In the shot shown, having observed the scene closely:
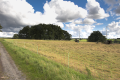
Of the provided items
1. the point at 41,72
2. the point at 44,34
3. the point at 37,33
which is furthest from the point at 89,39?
the point at 41,72

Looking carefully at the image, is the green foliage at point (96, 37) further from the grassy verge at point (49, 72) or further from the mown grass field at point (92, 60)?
the grassy verge at point (49, 72)

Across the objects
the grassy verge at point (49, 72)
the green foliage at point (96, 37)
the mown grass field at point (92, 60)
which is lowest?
the mown grass field at point (92, 60)

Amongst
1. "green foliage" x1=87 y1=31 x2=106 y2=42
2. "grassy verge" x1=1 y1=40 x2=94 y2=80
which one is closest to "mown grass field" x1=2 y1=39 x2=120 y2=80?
"grassy verge" x1=1 y1=40 x2=94 y2=80

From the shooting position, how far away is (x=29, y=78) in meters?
5.42

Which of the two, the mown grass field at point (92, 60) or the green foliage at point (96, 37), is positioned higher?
the green foliage at point (96, 37)

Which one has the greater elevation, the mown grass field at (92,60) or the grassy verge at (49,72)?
the grassy verge at (49,72)

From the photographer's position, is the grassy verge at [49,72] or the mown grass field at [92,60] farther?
the mown grass field at [92,60]

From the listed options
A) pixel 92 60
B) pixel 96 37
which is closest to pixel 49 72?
pixel 92 60

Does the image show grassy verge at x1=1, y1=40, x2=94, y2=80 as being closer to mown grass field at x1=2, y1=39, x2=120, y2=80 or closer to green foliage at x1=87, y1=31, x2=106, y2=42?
mown grass field at x1=2, y1=39, x2=120, y2=80

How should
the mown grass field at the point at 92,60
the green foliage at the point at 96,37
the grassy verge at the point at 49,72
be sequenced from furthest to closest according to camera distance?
the green foliage at the point at 96,37 < the mown grass field at the point at 92,60 < the grassy verge at the point at 49,72

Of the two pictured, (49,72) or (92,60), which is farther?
(92,60)

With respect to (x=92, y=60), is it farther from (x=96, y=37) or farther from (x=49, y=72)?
(x=96, y=37)

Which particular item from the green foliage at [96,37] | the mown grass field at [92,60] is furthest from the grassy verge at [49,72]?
the green foliage at [96,37]

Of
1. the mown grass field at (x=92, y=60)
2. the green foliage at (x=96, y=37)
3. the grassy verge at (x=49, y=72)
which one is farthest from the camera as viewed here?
the green foliage at (x=96, y=37)
